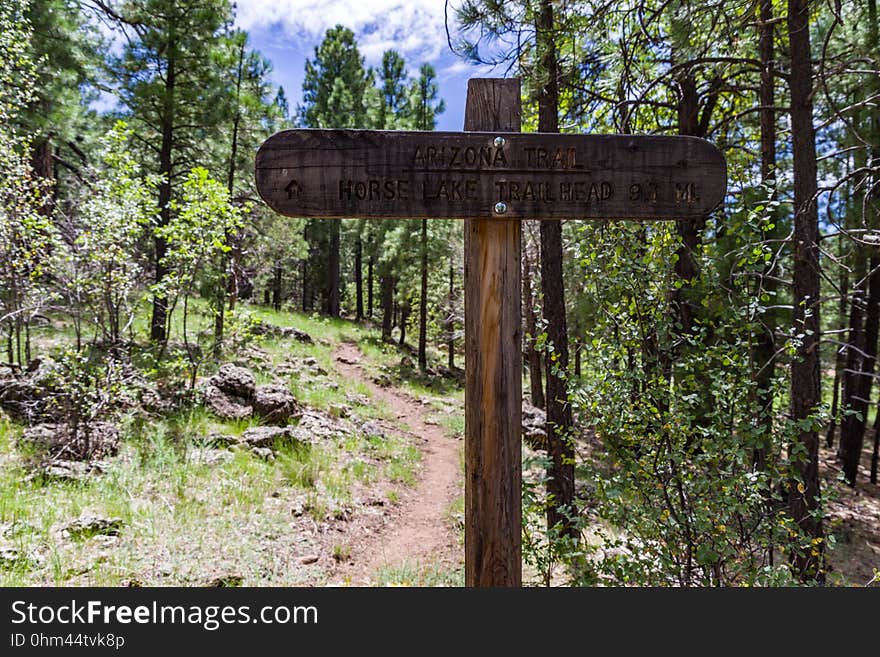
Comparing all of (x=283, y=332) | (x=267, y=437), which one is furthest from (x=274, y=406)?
(x=283, y=332)

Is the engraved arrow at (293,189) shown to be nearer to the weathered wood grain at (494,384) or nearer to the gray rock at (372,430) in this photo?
the weathered wood grain at (494,384)

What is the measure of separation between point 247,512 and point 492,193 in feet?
16.7

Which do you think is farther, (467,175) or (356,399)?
(356,399)

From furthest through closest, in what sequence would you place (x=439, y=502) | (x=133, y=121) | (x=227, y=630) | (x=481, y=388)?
(x=133, y=121) < (x=439, y=502) < (x=227, y=630) < (x=481, y=388)

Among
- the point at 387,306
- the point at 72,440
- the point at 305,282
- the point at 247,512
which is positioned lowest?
the point at 247,512

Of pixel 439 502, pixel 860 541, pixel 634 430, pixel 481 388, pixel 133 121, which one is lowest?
pixel 860 541

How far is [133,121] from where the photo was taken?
1230cm

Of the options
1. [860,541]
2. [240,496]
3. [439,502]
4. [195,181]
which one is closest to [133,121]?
[195,181]

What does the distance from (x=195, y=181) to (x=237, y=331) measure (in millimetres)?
2461

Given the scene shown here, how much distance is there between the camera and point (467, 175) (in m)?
1.78

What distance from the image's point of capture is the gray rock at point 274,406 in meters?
8.33

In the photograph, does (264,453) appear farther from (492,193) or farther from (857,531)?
(857,531)

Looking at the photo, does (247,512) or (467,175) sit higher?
(467,175)

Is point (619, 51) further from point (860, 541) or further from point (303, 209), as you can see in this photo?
point (860, 541)
